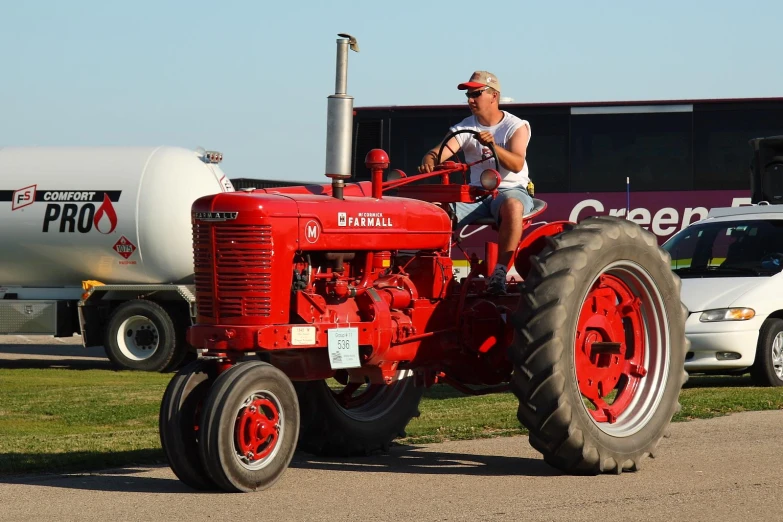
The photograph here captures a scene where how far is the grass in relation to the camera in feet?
29.1

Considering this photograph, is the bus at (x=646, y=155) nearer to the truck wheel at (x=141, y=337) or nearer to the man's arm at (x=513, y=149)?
the truck wheel at (x=141, y=337)

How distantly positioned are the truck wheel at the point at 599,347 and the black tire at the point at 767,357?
585 cm

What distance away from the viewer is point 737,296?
14141mm

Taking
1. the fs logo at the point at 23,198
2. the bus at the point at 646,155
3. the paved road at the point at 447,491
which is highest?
the bus at the point at 646,155

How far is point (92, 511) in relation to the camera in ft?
21.6

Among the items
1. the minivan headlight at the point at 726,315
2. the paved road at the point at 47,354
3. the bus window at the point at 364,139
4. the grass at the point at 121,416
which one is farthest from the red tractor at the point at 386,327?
the bus window at the point at 364,139

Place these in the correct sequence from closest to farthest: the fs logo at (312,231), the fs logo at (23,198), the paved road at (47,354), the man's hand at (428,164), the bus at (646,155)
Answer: the fs logo at (312,231)
the man's hand at (428,164)
the fs logo at (23,198)
the paved road at (47,354)
the bus at (646,155)

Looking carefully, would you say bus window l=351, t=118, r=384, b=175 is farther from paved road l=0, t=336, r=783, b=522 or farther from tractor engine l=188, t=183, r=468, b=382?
tractor engine l=188, t=183, r=468, b=382

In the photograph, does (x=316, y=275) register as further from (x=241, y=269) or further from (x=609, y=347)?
(x=609, y=347)

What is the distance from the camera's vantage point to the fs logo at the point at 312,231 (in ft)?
24.5

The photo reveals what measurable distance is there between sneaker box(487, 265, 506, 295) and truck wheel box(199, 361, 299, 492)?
5.55 feet

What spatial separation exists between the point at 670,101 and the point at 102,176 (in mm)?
10155

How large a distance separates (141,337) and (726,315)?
8883 millimetres

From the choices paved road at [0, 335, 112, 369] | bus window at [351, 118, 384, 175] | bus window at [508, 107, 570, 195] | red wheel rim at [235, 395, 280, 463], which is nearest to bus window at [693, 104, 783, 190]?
bus window at [508, 107, 570, 195]
